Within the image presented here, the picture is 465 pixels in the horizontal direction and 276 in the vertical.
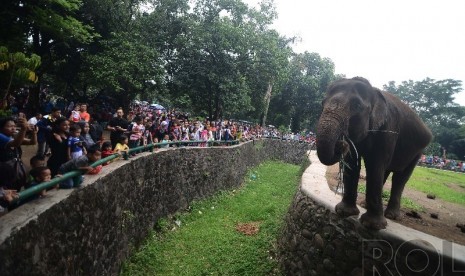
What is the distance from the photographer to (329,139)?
4016mm

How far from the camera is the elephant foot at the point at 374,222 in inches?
189

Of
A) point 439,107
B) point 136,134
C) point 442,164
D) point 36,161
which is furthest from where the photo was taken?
point 439,107

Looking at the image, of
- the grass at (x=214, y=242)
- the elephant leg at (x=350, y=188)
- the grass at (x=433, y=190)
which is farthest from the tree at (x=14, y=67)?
the grass at (x=433, y=190)

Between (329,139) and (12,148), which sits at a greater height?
(329,139)

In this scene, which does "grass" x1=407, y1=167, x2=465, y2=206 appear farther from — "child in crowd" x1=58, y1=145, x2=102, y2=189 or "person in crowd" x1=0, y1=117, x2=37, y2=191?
"person in crowd" x1=0, y1=117, x2=37, y2=191

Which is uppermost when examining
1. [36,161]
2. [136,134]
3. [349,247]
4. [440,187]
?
[36,161]

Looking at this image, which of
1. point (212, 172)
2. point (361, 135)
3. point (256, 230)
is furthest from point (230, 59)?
point (361, 135)

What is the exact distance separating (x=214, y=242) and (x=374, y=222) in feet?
16.1

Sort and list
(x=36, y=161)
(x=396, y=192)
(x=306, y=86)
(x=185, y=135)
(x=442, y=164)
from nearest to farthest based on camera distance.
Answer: (x=36, y=161), (x=396, y=192), (x=185, y=135), (x=442, y=164), (x=306, y=86)

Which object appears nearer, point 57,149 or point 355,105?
point 355,105

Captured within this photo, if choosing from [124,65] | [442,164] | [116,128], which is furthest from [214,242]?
[442,164]

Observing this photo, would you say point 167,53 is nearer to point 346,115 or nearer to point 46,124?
point 46,124

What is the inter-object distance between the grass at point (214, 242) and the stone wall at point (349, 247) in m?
0.96

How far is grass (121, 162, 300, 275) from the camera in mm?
7207
